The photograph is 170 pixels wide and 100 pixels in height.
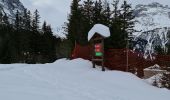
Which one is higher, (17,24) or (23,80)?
(17,24)

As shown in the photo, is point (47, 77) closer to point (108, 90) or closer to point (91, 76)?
point (91, 76)

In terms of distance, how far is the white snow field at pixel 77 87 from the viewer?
11.3m

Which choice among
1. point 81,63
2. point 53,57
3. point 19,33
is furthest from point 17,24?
point 81,63

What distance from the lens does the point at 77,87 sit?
45.4ft

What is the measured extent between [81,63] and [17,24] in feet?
239

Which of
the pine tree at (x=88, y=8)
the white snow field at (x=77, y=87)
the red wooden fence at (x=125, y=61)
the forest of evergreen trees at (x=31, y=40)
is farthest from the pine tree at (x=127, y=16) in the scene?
the white snow field at (x=77, y=87)

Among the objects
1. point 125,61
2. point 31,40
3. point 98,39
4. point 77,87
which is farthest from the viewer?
point 31,40

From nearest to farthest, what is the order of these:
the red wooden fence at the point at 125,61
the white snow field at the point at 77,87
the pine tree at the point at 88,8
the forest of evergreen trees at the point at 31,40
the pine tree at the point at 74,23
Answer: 1. the white snow field at the point at 77,87
2. the red wooden fence at the point at 125,61
3. the pine tree at the point at 74,23
4. the pine tree at the point at 88,8
5. the forest of evergreen trees at the point at 31,40

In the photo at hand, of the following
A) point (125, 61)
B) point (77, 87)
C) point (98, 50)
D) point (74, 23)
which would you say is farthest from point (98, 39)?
point (74, 23)

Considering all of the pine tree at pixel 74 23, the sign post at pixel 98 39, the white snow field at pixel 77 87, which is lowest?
the white snow field at pixel 77 87

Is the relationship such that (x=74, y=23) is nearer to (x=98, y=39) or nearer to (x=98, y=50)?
(x=98, y=39)

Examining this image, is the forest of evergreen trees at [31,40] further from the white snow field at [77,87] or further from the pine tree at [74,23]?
the white snow field at [77,87]

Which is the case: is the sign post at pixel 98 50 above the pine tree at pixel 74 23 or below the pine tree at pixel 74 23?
below

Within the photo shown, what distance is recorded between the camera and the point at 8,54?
205ft
